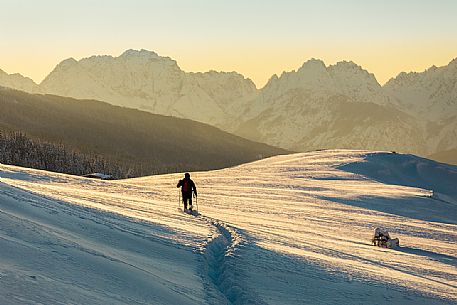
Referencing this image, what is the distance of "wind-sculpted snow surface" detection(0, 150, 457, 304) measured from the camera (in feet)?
32.7

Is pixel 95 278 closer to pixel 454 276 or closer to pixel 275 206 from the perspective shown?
pixel 454 276

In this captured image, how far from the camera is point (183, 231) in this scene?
16938 mm

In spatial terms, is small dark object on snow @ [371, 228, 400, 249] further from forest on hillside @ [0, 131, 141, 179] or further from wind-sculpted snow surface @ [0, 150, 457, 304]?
forest on hillside @ [0, 131, 141, 179]

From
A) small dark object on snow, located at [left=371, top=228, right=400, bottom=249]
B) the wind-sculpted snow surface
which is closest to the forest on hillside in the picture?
the wind-sculpted snow surface

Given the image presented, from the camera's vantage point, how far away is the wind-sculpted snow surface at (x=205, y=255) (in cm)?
997

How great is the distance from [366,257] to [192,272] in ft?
24.9

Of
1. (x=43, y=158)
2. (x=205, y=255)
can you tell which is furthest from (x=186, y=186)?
Answer: (x=43, y=158)

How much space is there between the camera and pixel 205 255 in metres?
14.7

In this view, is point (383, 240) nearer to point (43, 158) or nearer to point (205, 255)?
point (205, 255)

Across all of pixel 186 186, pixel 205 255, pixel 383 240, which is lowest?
pixel 205 255

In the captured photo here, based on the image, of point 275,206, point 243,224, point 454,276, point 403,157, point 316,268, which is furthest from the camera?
point 403,157

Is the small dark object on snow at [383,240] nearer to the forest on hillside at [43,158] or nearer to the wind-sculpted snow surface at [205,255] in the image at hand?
the wind-sculpted snow surface at [205,255]

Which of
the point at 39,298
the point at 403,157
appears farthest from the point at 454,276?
the point at 403,157

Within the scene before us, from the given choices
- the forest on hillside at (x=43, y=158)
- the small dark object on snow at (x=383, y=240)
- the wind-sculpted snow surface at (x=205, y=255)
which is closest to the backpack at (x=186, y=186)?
the wind-sculpted snow surface at (x=205, y=255)
